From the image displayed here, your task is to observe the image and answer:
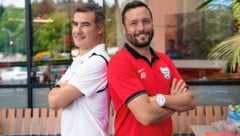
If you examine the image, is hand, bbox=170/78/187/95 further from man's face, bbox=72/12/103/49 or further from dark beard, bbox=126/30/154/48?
man's face, bbox=72/12/103/49

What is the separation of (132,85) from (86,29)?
1.22ft

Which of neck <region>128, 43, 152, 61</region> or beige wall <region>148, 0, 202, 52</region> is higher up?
beige wall <region>148, 0, 202, 52</region>

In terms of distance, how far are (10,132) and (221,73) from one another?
9.82ft

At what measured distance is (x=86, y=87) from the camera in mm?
1717

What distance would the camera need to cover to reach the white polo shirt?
171 cm

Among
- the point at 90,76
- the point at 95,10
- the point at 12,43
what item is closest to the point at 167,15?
the point at 12,43

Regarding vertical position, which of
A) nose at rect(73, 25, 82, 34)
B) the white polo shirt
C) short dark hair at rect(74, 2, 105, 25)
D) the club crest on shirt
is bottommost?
the white polo shirt

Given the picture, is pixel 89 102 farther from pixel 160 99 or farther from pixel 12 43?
pixel 12 43

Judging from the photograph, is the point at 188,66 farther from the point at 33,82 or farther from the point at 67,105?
the point at 67,105

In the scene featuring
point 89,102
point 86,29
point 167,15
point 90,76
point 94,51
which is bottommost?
point 89,102

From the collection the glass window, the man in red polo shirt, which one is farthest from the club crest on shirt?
the glass window

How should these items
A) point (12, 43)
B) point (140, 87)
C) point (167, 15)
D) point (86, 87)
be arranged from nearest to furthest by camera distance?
point (140, 87) < point (86, 87) < point (12, 43) < point (167, 15)

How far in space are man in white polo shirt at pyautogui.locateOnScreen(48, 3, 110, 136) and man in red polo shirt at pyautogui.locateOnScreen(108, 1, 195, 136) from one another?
0.09 m

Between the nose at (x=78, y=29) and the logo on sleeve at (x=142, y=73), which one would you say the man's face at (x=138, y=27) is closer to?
the logo on sleeve at (x=142, y=73)
